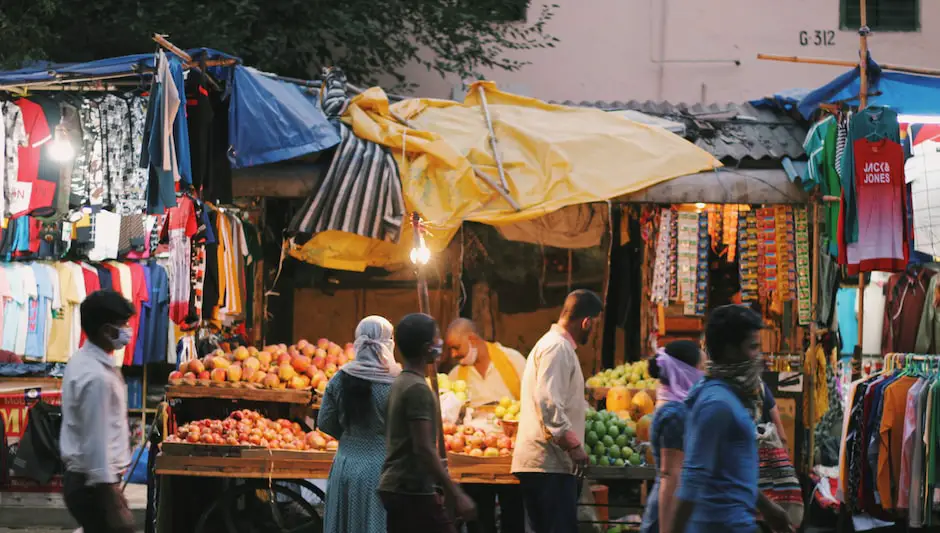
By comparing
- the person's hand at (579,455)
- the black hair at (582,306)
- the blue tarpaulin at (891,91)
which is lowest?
the person's hand at (579,455)

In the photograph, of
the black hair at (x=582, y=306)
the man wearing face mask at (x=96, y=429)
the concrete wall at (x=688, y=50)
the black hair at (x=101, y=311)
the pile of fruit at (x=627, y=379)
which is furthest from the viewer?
the concrete wall at (x=688, y=50)

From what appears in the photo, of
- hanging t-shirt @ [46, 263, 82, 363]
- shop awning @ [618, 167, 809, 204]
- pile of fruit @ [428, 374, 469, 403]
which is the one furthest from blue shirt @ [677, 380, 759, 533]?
hanging t-shirt @ [46, 263, 82, 363]

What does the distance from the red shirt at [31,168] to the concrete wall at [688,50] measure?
7.55 meters

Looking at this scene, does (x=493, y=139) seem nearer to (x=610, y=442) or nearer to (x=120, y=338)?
(x=610, y=442)

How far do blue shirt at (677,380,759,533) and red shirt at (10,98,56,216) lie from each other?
7.61 m

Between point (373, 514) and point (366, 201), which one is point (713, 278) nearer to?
point (366, 201)

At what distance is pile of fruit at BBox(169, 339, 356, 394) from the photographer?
943 cm

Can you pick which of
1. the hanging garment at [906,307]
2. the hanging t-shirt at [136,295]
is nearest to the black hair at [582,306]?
the hanging garment at [906,307]

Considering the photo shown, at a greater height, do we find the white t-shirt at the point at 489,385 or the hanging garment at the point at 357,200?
the hanging garment at the point at 357,200

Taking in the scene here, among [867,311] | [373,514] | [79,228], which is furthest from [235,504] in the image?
[867,311]

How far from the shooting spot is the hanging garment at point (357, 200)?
998 centimetres

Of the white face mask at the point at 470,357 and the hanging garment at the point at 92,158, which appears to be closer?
the white face mask at the point at 470,357

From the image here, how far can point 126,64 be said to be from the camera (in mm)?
9680

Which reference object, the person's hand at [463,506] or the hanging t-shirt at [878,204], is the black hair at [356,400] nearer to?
the person's hand at [463,506]
